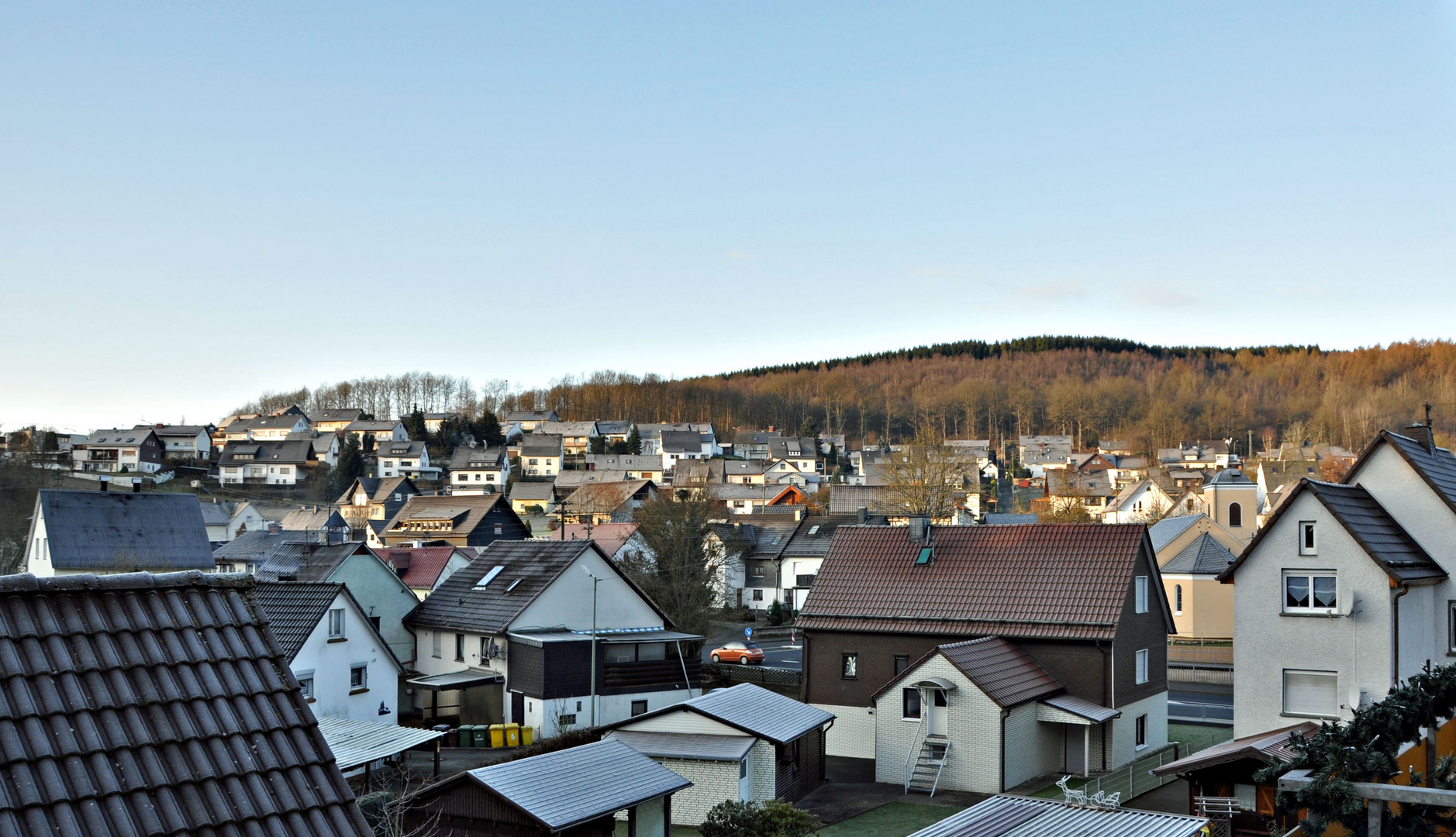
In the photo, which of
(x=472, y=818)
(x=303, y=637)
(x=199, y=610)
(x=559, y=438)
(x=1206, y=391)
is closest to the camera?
(x=199, y=610)

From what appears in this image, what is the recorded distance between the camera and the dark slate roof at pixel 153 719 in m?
5.70

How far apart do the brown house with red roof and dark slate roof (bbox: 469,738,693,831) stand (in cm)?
1115

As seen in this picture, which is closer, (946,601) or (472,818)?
(472,818)

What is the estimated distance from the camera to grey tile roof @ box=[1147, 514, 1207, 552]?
5638 centimetres

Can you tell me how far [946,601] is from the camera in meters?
33.1

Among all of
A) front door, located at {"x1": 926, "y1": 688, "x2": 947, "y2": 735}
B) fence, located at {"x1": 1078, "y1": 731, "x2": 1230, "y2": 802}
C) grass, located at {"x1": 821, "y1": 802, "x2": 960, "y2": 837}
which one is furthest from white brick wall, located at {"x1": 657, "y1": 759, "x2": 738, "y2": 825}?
fence, located at {"x1": 1078, "y1": 731, "x2": 1230, "y2": 802}

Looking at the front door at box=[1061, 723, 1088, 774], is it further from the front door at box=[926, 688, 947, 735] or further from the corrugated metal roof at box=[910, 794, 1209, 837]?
the corrugated metal roof at box=[910, 794, 1209, 837]

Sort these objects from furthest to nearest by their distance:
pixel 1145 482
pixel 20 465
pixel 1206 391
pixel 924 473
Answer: pixel 1206 391 < pixel 1145 482 < pixel 20 465 < pixel 924 473

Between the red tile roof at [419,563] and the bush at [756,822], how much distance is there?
3096 cm

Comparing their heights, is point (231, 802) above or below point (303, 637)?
above

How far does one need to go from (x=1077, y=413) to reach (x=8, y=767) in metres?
198

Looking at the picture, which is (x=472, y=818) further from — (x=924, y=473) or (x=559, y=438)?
(x=559, y=438)

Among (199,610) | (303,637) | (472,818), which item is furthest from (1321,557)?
(303,637)

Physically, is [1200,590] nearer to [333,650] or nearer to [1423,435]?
[1423,435]
